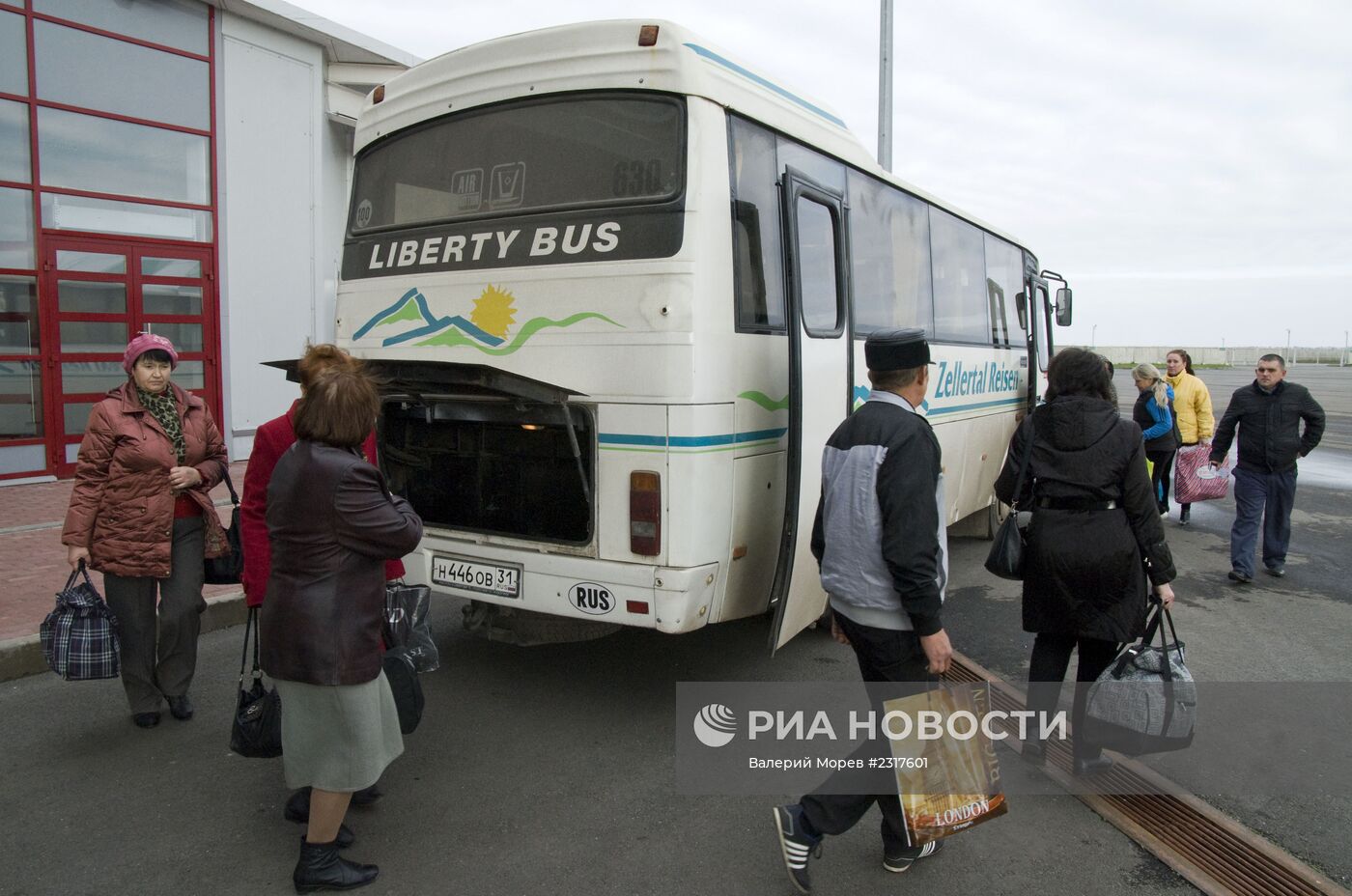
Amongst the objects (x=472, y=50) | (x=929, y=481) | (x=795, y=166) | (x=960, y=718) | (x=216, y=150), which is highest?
(x=216, y=150)

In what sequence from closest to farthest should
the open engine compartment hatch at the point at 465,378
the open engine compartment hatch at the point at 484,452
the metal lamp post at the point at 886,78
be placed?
the open engine compartment hatch at the point at 465,378
the open engine compartment hatch at the point at 484,452
the metal lamp post at the point at 886,78


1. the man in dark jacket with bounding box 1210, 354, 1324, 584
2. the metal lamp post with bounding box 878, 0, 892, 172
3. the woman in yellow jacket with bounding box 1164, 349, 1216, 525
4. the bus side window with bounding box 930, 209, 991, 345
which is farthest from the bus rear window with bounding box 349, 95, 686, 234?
the metal lamp post with bounding box 878, 0, 892, 172

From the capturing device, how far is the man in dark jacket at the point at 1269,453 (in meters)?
7.77

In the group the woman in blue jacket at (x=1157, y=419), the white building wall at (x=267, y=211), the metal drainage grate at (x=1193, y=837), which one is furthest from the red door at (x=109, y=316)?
the woman in blue jacket at (x=1157, y=419)

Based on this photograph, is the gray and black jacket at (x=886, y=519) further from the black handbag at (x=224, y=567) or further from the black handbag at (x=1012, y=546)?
the black handbag at (x=224, y=567)

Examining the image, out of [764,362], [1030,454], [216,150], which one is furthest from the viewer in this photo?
[216,150]

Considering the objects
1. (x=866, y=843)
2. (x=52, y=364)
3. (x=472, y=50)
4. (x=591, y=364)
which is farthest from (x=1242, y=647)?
(x=52, y=364)

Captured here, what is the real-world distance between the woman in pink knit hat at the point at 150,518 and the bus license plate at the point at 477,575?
1081 millimetres

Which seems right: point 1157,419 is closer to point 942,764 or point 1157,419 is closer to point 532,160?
point 532,160

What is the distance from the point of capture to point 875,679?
10.6 ft

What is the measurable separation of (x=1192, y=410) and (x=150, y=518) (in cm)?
1002

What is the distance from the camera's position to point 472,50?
4887mm

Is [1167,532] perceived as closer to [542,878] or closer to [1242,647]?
[1242,647]

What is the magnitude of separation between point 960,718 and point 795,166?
3098 mm
